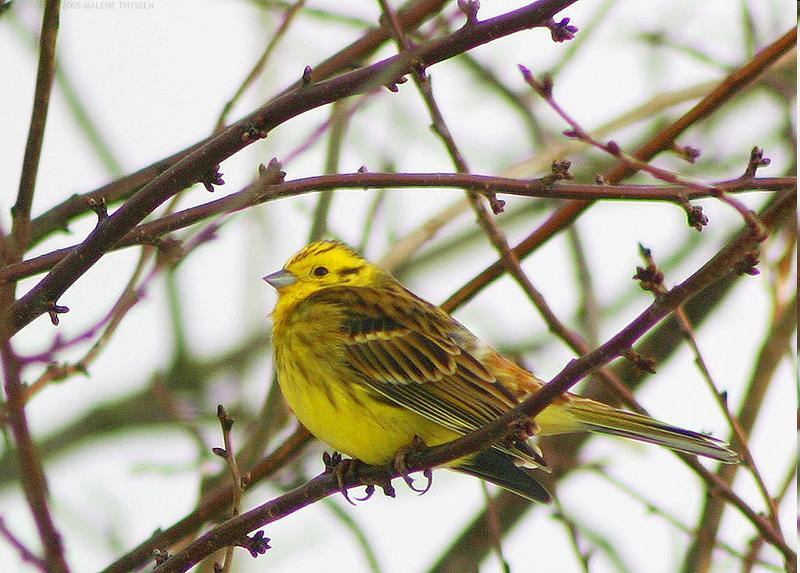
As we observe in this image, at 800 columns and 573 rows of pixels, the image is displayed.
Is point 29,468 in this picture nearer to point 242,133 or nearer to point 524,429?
point 242,133

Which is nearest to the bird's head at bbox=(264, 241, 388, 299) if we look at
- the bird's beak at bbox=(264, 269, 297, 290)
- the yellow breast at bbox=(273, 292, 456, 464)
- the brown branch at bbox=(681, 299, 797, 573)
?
the bird's beak at bbox=(264, 269, 297, 290)

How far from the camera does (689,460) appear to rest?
385cm

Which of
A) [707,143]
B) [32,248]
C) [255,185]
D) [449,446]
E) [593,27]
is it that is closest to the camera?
[255,185]

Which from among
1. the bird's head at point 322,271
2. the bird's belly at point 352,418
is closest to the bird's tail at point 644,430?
the bird's belly at point 352,418

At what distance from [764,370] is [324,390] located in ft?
5.59

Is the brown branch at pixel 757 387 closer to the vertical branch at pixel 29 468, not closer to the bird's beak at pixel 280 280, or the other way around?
the bird's beak at pixel 280 280

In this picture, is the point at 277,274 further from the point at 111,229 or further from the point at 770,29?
the point at 770,29

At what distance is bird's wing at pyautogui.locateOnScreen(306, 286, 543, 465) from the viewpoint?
14.0 feet

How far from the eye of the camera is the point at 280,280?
16.2 feet

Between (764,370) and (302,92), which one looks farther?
(764,370)

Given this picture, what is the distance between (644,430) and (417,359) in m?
0.87

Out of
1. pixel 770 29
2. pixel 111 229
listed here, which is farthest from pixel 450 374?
pixel 770 29

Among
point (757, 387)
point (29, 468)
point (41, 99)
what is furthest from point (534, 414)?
point (757, 387)

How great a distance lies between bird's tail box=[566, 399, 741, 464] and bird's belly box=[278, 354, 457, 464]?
1.74 ft
